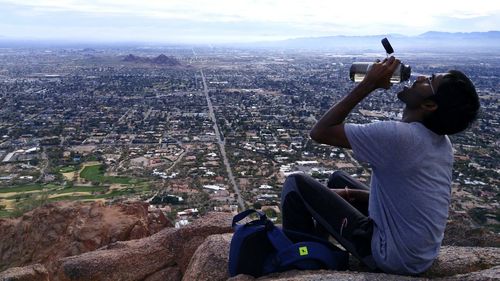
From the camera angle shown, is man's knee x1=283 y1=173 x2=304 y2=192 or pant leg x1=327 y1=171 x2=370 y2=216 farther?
pant leg x1=327 y1=171 x2=370 y2=216

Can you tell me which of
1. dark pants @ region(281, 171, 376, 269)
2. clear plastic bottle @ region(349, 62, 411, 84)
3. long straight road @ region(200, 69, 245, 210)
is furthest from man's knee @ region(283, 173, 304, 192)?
long straight road @ region(200, 69, 245, 210)

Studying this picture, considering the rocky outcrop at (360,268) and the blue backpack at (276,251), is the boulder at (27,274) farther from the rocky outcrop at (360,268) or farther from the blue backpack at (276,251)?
the blue backpack at (276,251)

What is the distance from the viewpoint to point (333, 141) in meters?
3.12

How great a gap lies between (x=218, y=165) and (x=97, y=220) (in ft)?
60.5

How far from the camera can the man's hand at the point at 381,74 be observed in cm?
312

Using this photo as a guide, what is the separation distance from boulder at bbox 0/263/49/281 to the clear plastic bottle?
4233 mm

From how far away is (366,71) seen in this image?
3.37 meters

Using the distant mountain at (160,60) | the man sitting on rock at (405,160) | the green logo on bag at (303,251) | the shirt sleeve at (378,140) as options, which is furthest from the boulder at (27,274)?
the distant mountain at (160,60)

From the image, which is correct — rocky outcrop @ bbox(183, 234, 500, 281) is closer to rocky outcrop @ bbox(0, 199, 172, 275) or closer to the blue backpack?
the blue backpack

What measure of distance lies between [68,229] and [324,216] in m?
5.61

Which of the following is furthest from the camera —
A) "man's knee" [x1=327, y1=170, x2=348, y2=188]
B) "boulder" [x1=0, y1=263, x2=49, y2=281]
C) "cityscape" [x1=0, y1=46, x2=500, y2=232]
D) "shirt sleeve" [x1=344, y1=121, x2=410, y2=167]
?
"cityscape" [x1=0, y1=46, x2=500, y2=232]

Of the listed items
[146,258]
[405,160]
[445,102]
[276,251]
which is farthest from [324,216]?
[146,258]

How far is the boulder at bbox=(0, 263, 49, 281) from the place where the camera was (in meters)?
5.45

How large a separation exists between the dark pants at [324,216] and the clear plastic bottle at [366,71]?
838 mm
